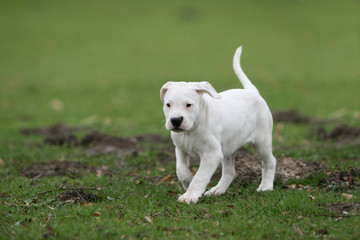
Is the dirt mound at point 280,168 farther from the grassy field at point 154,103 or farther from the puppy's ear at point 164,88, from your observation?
the puppy's ear at point 164,88

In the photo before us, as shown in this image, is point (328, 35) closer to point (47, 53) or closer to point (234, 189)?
point (47, 53)

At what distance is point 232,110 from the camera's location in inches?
299

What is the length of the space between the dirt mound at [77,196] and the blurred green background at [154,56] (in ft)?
20.5

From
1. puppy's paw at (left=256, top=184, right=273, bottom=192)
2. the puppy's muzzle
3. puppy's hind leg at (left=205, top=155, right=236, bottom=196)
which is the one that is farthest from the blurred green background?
the puppy's muzzle

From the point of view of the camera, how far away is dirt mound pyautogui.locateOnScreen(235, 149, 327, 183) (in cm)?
844

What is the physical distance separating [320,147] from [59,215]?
6213 millimetres

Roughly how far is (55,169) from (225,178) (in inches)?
130

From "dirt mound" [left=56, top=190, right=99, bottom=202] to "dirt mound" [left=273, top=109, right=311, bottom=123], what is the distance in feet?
27.1

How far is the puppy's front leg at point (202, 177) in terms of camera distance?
23.1 feet

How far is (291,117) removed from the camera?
14.8 m

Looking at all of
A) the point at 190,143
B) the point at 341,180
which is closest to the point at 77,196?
the point at 190,143

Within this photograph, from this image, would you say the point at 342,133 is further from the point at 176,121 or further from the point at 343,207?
the point at 176,121

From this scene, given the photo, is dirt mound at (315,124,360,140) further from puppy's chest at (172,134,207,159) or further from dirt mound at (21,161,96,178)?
puppy's chest at (172,134,207,159)

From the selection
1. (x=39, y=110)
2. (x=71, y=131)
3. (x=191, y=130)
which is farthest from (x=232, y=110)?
(x=39, y=110)
